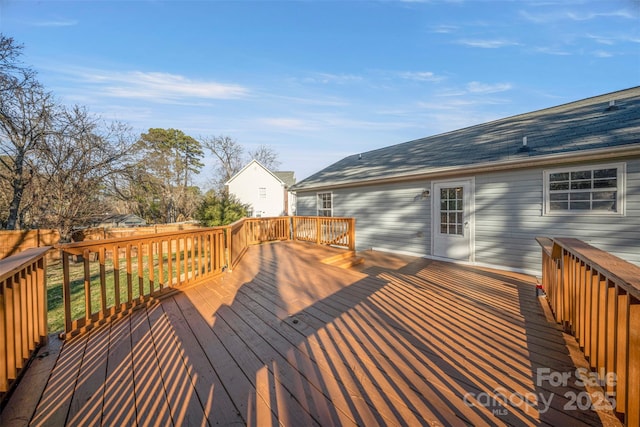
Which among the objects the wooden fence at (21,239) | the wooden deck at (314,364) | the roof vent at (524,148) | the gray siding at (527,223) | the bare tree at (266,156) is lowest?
the wooden deck at (314,364)

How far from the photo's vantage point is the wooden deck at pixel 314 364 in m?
1.45

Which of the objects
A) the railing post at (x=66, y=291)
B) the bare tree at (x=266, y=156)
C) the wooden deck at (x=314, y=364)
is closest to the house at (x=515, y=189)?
the wooden deck at (x=314, y=364)

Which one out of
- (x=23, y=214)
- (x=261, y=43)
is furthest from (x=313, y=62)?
(x=23, y=214)

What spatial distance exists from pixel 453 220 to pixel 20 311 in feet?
21.6

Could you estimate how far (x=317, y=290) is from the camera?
3.54 m

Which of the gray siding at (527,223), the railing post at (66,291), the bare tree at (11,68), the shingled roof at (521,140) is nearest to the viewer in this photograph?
the railing post at (66,291)

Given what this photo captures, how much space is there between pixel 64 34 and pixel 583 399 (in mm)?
11397

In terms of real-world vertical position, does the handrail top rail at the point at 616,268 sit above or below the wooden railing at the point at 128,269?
above

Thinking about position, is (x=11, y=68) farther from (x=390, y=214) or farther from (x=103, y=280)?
(x=390, y=214)

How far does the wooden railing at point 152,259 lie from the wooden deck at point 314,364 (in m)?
0.22

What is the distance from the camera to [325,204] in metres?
8.97

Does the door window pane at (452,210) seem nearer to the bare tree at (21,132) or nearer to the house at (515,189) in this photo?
the house at (515,189)

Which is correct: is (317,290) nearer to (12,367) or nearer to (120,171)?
(12,367)

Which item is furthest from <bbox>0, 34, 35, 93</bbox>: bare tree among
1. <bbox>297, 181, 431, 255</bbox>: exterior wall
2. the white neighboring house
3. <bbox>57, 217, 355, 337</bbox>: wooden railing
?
the white neighboring house
